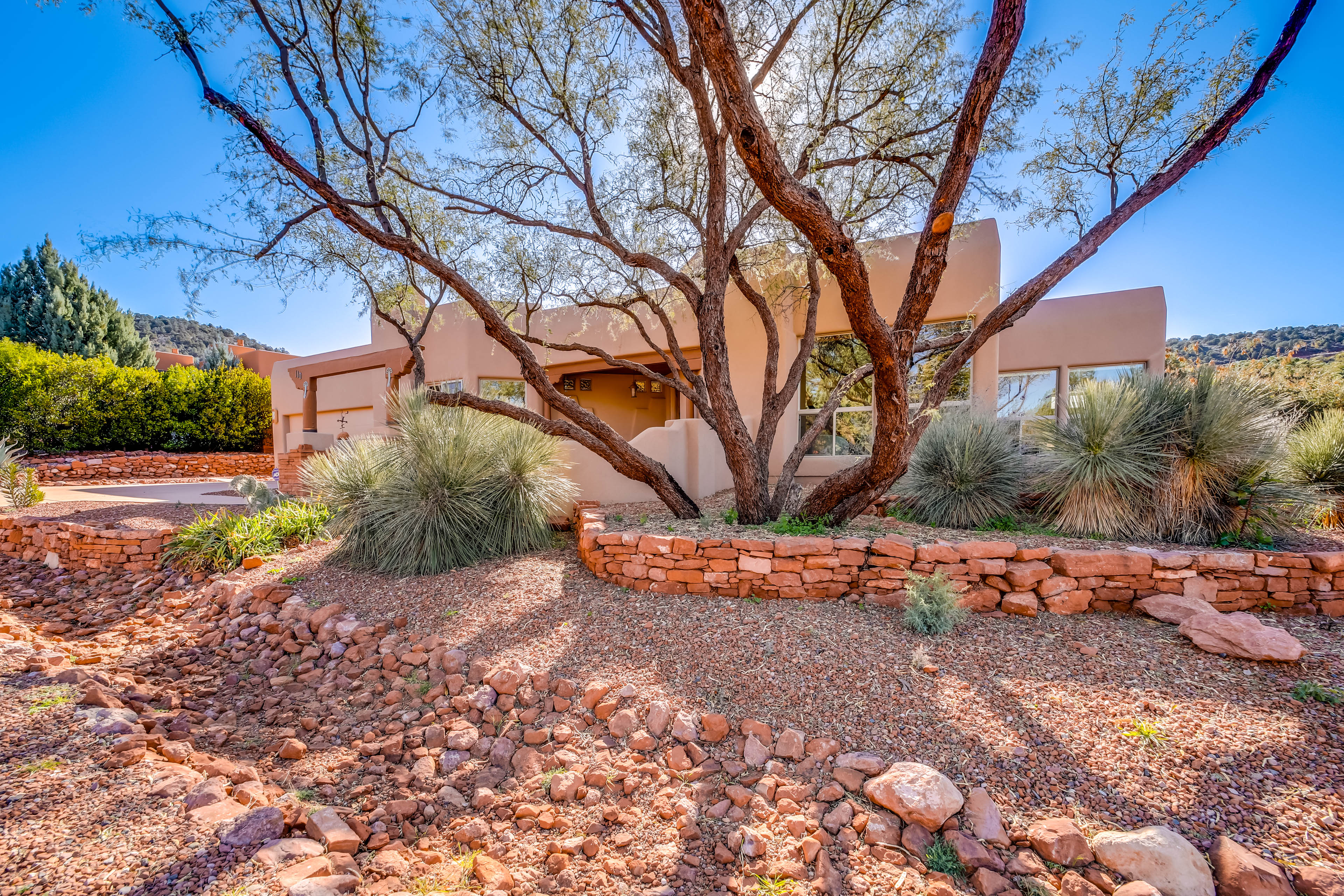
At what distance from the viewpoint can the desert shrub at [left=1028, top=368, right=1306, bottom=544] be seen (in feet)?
14.2

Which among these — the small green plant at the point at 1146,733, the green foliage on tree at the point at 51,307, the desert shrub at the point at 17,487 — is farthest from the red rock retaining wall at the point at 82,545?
the green foliage on tree at the point at 51,307

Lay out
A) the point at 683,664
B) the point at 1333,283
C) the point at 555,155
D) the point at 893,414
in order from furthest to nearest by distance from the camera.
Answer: the point at 1333,283
the point at 555,155
the point at 893,414
the point at 683,664

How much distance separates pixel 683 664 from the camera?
3076 mm

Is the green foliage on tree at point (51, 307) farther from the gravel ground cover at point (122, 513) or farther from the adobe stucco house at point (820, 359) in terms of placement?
the gravel ground cover at point (122, 513)

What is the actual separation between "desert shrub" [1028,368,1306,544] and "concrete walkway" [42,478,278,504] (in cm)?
1114

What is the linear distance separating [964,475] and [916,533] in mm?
1092

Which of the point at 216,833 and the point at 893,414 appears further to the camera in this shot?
the point at 893,414

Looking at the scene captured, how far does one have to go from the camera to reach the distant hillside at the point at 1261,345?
11.7m

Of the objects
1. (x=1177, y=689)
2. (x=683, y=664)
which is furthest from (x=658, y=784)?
(x=1177, y=689)

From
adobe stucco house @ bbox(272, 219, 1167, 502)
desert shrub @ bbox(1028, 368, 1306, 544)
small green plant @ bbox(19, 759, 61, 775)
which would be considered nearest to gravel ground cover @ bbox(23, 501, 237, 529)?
adobe stucco house @ bbox(272, 219, 1167, 502)

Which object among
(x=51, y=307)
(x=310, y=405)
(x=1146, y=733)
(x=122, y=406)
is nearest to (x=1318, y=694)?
(x=1146, y=733)

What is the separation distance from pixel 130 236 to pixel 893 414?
689 centimetres

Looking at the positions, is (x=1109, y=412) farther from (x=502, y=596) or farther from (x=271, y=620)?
(x=271, y=620)

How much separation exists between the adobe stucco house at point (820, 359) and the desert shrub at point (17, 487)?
10.6 feet
